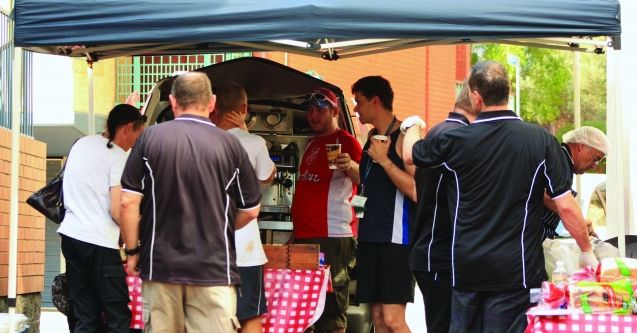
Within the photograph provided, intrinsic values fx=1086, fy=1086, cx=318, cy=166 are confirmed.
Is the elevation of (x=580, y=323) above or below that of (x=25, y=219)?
below

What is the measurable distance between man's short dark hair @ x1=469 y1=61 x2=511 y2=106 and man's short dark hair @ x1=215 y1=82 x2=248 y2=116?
6.83 feet

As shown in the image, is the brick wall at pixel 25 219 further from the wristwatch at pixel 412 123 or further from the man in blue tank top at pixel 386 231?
the wristwatch at pixel 412 123

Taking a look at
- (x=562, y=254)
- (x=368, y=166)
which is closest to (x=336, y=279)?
(x=368, y=166)

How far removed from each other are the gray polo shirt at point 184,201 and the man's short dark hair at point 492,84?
1471 mm

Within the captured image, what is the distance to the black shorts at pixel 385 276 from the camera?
7.55 m

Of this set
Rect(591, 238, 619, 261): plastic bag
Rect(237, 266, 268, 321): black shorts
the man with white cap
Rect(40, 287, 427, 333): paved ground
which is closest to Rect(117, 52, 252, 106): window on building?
Rect(40, 287, 427, 333): paved ground

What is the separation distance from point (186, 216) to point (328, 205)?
2.44 metres

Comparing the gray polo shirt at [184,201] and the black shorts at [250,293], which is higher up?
the gray polo shirt at [184,201]

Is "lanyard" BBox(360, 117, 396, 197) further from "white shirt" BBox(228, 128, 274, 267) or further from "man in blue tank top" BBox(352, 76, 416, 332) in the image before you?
"white shirt" BBox(228, 128, 274, 267)

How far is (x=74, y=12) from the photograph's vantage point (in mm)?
6941

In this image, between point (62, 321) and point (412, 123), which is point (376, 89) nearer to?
point (412, 123)

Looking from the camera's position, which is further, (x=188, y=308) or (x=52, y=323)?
(x=52, y=323)

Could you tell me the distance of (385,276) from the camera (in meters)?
7.57

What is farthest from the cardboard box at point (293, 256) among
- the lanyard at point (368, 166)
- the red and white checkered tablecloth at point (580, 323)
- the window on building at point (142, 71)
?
the window on building at point (142, 71)
